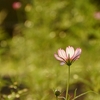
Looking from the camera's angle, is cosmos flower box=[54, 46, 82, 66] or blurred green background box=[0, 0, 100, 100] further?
blurred green background box=[0, 0, 100, 100]

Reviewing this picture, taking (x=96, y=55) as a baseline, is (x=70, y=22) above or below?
above

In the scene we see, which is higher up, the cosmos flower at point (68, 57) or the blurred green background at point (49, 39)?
the blurred green background at point (49, 39)

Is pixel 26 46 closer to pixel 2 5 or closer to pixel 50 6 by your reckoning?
pixel 50 6

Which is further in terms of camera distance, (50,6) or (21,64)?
(50,6)

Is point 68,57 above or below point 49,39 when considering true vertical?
below

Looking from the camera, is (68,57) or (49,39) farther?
(49,39)

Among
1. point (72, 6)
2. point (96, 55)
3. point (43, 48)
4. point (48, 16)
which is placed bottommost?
point (96, 55)

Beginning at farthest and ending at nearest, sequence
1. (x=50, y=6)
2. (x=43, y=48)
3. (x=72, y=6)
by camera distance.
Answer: (x=72, y=6), (x=50, y=6), (x=43, y=48)

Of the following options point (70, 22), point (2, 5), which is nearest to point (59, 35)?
point (70, 22)

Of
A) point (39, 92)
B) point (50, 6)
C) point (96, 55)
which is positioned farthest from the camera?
point (50, 6)

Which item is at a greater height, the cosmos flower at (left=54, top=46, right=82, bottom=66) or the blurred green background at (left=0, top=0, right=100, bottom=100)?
the blurred green background at (left=0, top=0, right=100, bottom=100)

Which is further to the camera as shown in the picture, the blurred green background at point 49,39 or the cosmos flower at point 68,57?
the blurred green background at point 49,39
